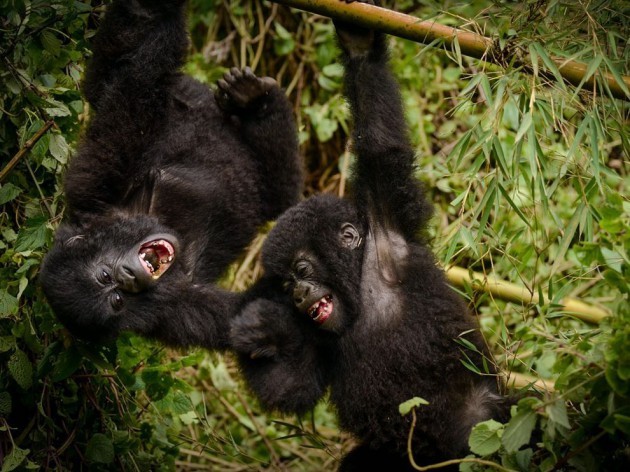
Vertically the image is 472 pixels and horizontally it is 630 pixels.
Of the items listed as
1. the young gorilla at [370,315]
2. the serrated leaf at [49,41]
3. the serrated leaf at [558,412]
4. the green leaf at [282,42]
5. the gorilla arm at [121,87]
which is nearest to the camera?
the serrated leaf at [558,412]

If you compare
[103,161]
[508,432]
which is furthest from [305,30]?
[508,432]

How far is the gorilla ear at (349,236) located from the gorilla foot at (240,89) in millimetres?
1036

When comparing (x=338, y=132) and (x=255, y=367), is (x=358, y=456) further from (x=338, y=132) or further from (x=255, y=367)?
(x=338, y=132)

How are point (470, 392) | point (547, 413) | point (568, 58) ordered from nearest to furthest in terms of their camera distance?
1. point (547, 413)
2. point (568, 58)
3. point (470, 392)

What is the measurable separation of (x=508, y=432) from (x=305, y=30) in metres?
4.16

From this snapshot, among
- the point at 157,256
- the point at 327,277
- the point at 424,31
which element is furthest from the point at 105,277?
the point at 424,31

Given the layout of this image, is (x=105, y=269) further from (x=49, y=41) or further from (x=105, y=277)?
(x=49, y=41)

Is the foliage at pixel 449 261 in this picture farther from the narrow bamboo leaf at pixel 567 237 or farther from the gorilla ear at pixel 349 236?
the gorilla ear at pixel 349 236

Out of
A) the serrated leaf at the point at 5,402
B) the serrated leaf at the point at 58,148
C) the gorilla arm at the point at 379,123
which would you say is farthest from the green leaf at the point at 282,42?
the serrated leaf at the point at 5,402

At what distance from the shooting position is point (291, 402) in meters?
3.47

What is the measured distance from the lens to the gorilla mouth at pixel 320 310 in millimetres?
3383

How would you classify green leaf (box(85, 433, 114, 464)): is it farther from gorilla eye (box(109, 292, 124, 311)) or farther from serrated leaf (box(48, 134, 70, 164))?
serrated leaf (box(48, 134, 70, 164))

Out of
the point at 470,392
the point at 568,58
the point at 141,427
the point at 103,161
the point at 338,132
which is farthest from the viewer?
the point at 338,132

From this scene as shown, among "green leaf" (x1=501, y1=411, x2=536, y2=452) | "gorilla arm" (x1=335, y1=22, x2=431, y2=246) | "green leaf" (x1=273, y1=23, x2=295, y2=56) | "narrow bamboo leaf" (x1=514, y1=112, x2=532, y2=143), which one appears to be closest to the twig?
"gorilla arm" (x1=335, y1=22, x2=431, y2=246)
